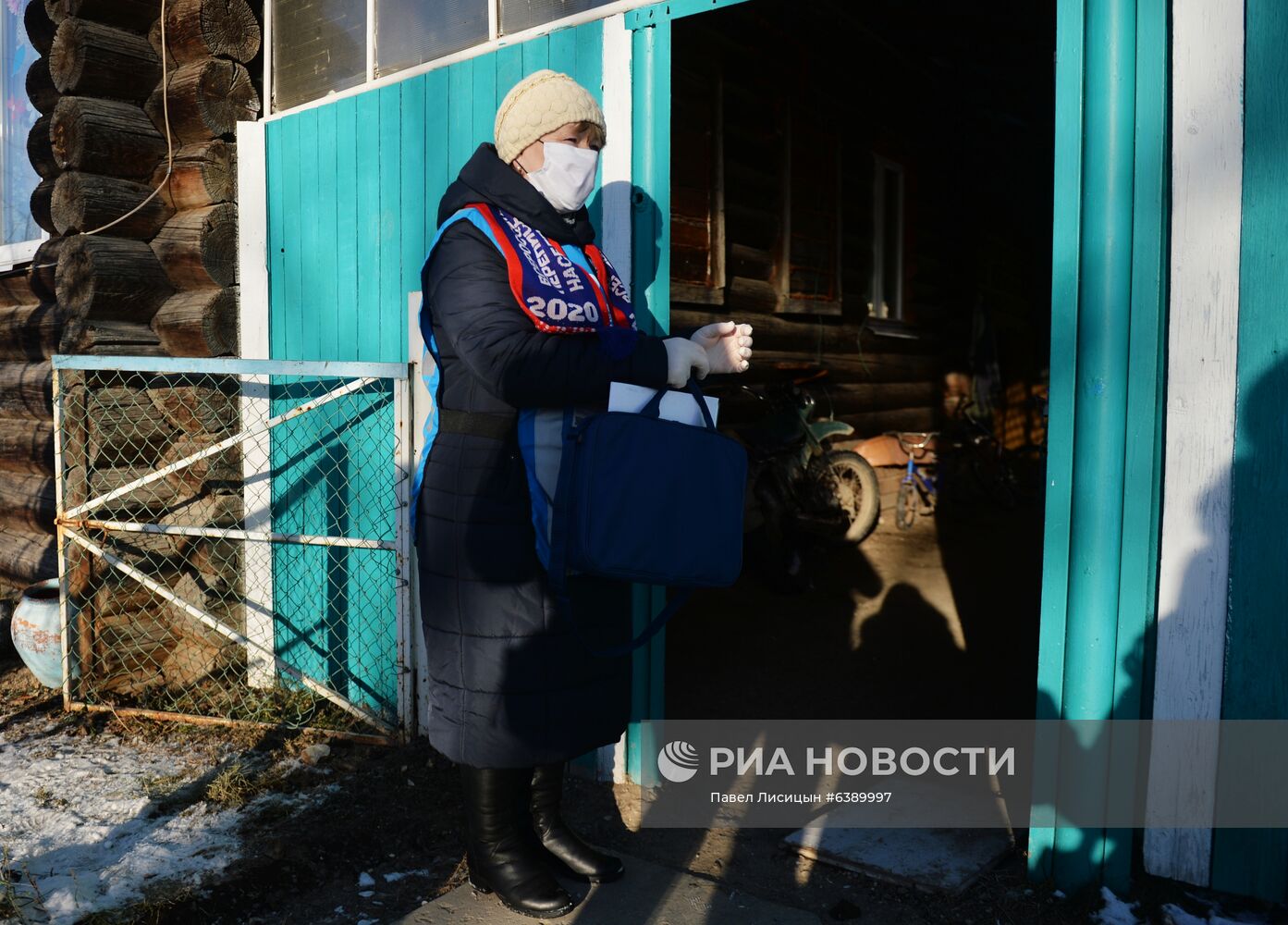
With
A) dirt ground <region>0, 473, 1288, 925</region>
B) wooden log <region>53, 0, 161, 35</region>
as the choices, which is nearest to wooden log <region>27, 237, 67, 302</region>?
wooden log <region>53, 0, 161, 35</region>

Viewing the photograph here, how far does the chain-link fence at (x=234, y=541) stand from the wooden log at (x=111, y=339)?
5.8 inches

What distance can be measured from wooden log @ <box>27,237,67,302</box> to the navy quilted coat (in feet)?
11.0

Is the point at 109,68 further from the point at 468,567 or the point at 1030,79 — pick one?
the point at 1030,79

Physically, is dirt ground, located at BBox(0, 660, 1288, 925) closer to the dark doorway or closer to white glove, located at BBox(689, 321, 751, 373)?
the dark doorway

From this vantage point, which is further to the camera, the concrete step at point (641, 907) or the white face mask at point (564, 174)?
the concrete step at point (641, 907)

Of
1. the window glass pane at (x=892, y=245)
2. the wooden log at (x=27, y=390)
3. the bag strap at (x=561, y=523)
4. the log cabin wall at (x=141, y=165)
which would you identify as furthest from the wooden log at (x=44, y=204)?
the window glass pane at (x=892, y=245)

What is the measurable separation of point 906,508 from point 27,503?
6.27m

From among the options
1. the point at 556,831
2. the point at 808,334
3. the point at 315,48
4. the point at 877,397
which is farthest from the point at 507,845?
the point at 877,397

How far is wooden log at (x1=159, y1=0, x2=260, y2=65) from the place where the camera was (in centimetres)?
450

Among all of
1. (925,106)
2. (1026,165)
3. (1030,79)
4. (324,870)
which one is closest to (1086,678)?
(324,870)

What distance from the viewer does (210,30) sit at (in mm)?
4496

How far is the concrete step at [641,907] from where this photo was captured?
2.60 metres

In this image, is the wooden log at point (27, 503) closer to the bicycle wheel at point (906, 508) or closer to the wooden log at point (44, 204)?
the wooden log at point (44, 204)

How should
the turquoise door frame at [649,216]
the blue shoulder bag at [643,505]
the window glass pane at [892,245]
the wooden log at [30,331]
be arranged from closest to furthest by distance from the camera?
the blue shoulder bag at [643,505] → the turquoise door frame at [649,216] → the wooden log at [30,331] → the window glass pane at [892,245]
